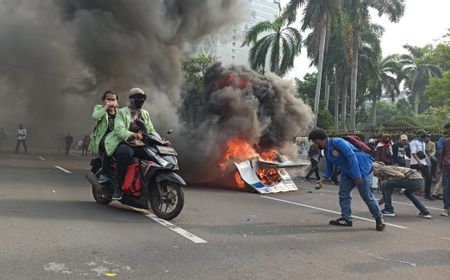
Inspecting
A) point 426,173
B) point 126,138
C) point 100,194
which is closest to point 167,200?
point 126,138

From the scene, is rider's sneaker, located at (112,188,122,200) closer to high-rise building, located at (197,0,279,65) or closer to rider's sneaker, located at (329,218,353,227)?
rider's sneaker, located at (329,218,353,227)

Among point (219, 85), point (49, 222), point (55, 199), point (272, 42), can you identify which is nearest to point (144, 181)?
point (49, 222)

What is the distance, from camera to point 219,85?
12.1 metres

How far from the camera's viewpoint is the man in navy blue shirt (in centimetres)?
675

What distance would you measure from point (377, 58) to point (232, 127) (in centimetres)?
3092

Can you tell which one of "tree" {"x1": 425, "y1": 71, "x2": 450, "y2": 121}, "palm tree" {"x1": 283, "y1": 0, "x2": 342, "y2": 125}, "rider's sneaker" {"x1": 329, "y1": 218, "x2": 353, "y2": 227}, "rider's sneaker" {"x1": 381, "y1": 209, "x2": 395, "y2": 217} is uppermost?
"palm tree" {"x1": 283, "y1": 0, "x2": 342, "y2": 125}

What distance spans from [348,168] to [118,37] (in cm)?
1084

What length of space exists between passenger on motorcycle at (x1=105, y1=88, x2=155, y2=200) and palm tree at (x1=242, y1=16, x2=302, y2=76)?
2458 cm

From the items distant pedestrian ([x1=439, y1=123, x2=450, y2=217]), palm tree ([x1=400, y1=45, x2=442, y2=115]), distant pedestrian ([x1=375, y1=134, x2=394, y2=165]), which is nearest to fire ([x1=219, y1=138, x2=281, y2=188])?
distant pedestrian ([x1=375, y1=134, x2=394, y2=165])

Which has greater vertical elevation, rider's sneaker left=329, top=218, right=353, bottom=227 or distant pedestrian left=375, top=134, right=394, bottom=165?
distant pedestrian left=375, top=134, right=394, bottom=165

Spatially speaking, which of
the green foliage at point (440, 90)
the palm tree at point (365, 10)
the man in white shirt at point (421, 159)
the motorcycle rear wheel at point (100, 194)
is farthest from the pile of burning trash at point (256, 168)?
the green foliage at point (440, 90)

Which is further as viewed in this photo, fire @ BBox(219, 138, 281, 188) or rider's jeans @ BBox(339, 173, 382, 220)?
fire @ BBox(219, 138, 281, 188)

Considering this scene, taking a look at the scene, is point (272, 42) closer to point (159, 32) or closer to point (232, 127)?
point (159, 32)

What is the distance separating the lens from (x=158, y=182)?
6598mm
